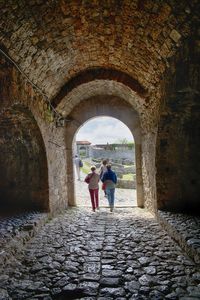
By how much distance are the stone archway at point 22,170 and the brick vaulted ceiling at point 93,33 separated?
3.88 ft

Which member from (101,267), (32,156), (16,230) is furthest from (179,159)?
(16,230)

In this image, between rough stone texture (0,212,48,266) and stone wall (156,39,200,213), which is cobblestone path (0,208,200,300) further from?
stone wall (156,39,200,213)

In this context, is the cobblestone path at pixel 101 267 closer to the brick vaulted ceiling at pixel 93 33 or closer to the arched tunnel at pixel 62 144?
the arched tunnel at pixel 62 144

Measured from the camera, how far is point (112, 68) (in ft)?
19.5

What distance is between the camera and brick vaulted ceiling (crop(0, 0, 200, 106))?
3203mm

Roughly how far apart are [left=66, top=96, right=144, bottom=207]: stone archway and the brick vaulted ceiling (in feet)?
7.64

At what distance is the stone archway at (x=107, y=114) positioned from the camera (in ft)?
25.3

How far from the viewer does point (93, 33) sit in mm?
4242

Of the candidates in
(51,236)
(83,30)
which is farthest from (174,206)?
(83,30)

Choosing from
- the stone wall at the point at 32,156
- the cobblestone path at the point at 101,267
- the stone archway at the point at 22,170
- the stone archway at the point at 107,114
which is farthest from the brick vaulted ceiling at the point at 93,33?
the cobblestone path at the point at 101,267

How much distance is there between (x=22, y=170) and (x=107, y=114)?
332 cm

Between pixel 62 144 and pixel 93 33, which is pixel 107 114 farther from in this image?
pixel 93 33

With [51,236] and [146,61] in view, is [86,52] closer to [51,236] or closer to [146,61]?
[146,61]

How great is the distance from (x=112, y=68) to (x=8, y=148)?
3.11 m
